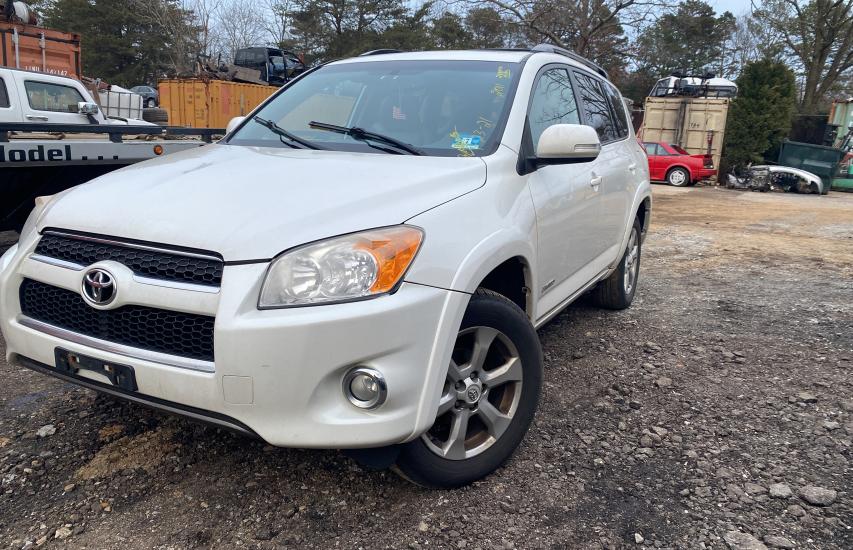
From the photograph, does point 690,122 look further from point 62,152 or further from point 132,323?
point 132,323

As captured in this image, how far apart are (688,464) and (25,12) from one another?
12.2 m

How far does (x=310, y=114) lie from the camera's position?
135 inches

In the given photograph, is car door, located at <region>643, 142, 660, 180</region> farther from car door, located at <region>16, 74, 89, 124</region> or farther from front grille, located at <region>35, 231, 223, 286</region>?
front grille, located at <region>35, 231, 223, 286</region>

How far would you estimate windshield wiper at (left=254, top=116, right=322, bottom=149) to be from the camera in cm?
313

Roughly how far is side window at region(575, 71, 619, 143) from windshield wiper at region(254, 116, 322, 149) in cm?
181

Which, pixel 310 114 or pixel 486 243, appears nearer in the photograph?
pixel 486 243

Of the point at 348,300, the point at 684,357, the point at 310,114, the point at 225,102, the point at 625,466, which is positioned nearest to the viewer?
the point at 348,300

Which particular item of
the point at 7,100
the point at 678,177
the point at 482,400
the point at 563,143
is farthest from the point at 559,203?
the point at 678,177

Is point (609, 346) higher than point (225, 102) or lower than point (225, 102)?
lower

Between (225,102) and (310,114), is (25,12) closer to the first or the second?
(225,102)

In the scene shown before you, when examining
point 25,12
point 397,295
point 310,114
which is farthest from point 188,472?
point 25,12

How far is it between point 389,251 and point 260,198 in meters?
0.53

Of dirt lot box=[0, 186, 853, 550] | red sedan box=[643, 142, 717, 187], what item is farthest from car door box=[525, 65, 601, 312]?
red sedan box=[643, 142, 717, 187]

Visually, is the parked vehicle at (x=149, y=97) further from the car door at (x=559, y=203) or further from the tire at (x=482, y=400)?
the tire at (x=482, y=400)
